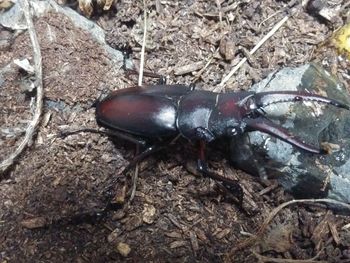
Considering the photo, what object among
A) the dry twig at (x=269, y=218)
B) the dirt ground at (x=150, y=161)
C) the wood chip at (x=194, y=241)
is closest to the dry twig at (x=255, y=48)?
the dirt ground at (x=150, y=161)

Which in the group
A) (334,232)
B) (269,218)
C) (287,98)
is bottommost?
(269,218)

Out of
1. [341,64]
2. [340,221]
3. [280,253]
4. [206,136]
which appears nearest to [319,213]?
[340,221]

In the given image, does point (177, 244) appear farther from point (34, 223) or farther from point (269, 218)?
point (34, 223)

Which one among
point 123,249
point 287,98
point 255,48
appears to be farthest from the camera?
point 255,48

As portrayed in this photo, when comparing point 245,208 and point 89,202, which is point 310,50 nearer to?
point 245,208

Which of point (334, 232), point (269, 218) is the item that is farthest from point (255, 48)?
point (334, 232)
